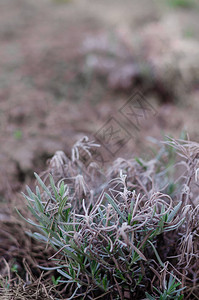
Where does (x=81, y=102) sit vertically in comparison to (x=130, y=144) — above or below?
above

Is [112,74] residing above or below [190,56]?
above

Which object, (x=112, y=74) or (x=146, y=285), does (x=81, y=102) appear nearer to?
(x=112, y=74)

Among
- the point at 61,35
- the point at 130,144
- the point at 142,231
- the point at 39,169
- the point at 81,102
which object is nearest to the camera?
the point at 142,231

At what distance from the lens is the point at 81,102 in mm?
3178

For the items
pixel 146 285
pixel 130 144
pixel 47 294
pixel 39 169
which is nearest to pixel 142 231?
pixel 146 285

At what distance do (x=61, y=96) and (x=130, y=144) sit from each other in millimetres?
933

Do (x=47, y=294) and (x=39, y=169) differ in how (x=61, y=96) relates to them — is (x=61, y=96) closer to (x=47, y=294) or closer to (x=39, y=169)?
(x=39, y=169)

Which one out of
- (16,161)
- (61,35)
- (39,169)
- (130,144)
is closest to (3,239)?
(39,169)

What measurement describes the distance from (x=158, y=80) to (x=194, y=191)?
2.05 metres

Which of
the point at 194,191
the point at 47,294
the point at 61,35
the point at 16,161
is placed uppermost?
the point at 61,35

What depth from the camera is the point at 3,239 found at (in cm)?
145

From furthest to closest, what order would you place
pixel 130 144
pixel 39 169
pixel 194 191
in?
1. pixel 130 144
2. pixel 39 169
3. pixel 194 191

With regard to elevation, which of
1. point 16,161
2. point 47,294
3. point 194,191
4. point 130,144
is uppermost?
point 16,161

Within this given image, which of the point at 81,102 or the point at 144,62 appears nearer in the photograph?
the point at 81,102
